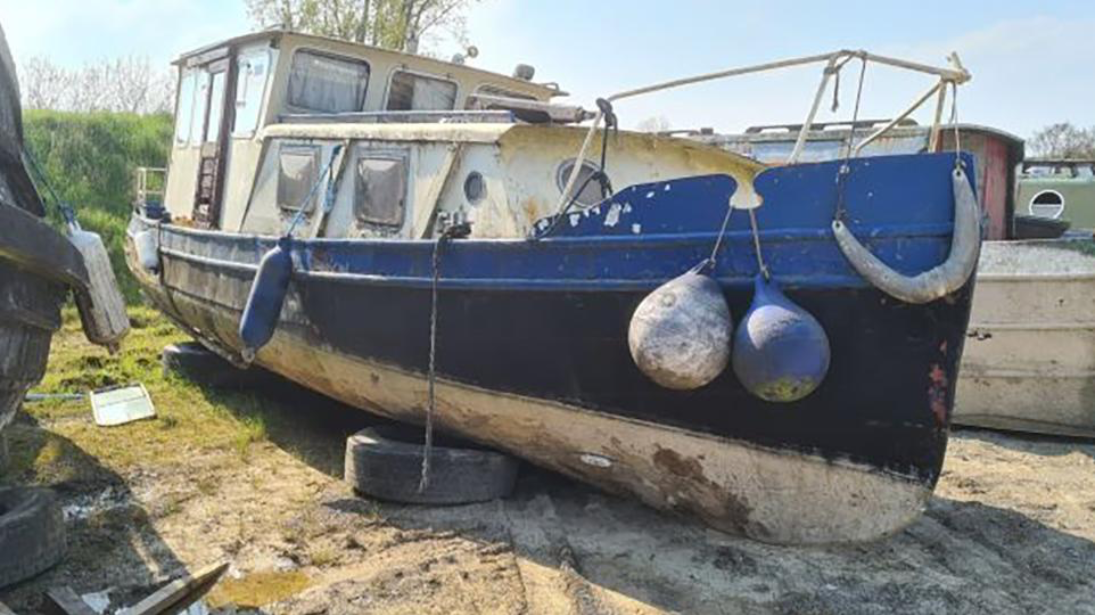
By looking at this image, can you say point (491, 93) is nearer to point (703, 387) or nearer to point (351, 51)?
point (351, 51)

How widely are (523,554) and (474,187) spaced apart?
6.03 ft

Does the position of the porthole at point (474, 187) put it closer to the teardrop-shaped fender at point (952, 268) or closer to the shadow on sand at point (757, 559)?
the shadow on sand at point (757, 559)

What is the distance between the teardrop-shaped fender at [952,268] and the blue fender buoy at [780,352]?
31 centimetres

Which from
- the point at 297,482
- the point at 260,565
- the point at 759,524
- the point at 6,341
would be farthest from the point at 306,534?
the point at 759,524

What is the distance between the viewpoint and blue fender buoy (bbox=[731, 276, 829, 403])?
3393mm

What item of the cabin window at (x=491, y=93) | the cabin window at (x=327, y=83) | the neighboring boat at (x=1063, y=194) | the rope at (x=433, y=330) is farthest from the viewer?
the neighboring boat at (x=1063, y=194)

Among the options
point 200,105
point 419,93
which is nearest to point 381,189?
point 419,93

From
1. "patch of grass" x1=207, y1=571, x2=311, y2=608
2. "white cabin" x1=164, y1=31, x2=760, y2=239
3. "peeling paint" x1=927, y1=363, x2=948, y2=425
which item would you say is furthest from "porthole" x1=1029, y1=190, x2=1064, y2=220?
"patch of grass" x1=207, y1=571, x2=311, y2=608

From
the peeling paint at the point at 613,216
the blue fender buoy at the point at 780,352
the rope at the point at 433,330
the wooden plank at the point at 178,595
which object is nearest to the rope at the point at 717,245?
the blue fender buoy at the point at 780,352

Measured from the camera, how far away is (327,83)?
258 inches

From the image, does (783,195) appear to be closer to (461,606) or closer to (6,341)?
(461,606)

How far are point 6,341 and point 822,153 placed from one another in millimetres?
7926

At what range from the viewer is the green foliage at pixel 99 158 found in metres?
13.7

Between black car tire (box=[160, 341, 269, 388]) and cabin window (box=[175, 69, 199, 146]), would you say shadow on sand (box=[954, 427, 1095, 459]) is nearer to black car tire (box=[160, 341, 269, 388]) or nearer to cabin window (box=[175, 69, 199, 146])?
black car tire (box=[160, 341, 269, 388])
